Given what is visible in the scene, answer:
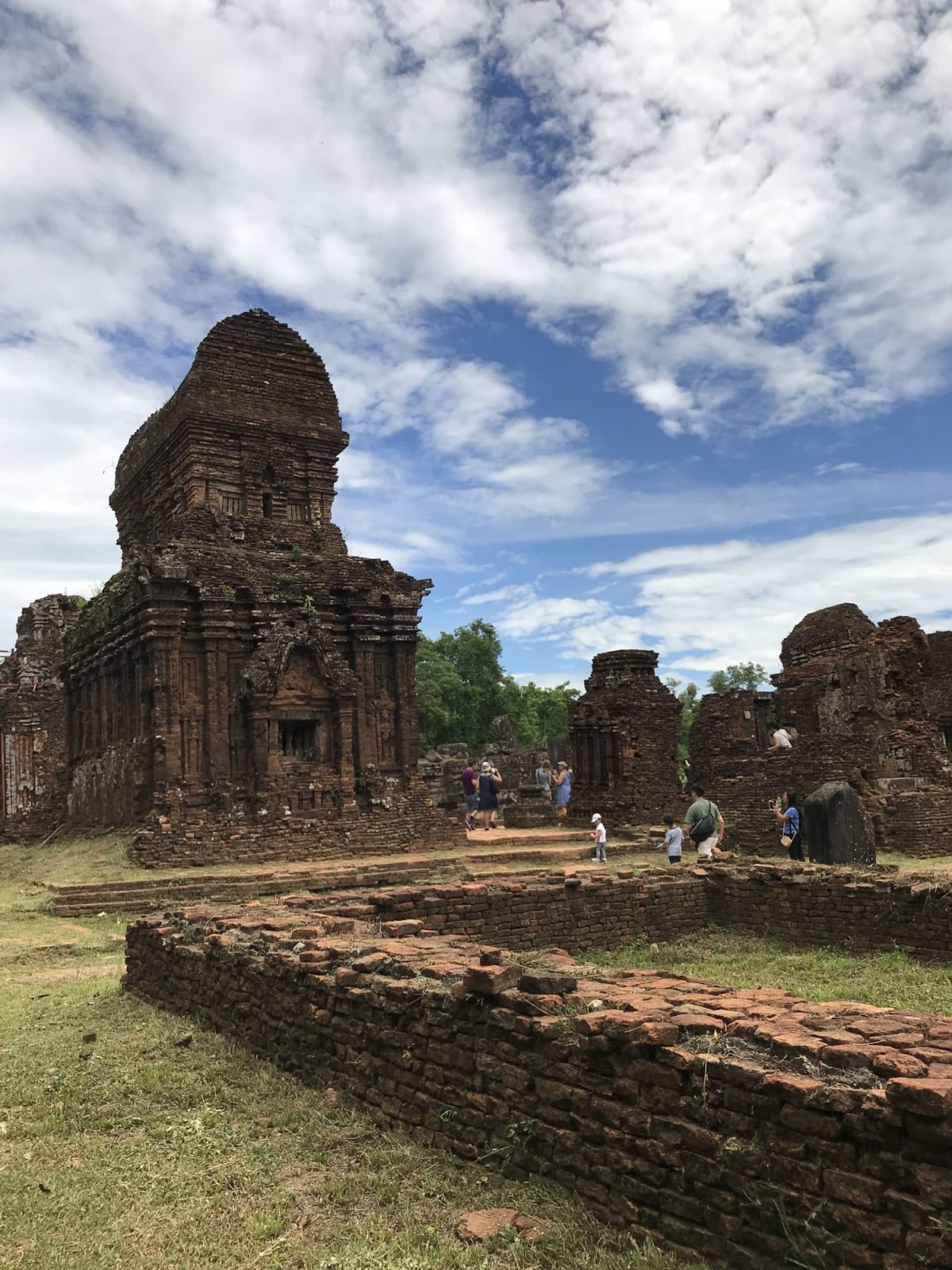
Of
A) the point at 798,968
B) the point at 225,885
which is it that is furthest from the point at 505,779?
the point at 798,968

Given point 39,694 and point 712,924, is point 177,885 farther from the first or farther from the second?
point 39,694

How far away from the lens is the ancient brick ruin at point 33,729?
23984 millimetres

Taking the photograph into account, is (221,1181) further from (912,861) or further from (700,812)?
(912,861)

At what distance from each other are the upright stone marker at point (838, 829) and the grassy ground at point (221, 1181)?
9888 mm

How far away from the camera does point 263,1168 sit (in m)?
4.85

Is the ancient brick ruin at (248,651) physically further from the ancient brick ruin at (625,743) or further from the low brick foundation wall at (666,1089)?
the low brick foundation wall at (666,1089)

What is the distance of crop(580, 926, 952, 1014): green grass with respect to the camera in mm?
7805

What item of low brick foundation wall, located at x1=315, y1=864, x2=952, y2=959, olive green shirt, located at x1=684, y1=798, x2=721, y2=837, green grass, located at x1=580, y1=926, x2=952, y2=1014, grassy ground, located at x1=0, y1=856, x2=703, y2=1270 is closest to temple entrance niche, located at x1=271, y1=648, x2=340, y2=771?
olive green shirt, located at x1=684, y1=798, x2=721, y2=837

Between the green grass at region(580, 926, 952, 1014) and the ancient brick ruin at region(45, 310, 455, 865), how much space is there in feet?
32.7

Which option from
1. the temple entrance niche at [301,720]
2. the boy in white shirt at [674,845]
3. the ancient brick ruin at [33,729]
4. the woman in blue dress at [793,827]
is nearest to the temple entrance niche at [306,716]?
the temple entrance niche at [301,720]

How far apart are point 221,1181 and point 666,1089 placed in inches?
85.5

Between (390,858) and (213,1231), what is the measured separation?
1425 centimetres

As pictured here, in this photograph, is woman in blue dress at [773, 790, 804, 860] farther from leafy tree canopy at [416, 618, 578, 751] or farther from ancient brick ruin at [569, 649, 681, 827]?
leafy tree canopy at [416, 618, 578, 751]

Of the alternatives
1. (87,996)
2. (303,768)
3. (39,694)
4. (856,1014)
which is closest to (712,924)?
(87,996)
